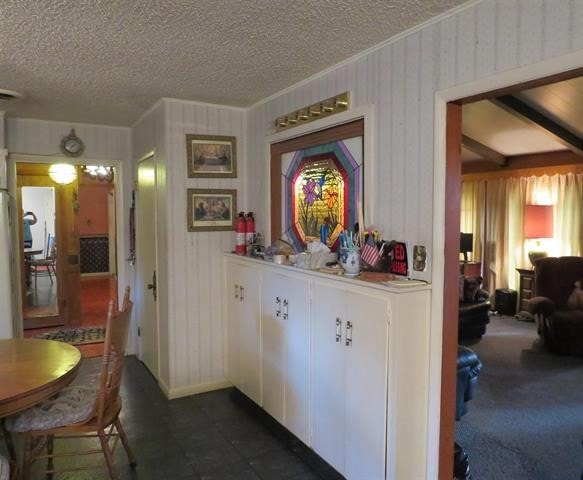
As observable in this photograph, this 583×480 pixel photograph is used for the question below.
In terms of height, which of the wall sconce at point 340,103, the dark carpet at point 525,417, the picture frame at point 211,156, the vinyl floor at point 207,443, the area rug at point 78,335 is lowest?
the dark carpet at point 525,417

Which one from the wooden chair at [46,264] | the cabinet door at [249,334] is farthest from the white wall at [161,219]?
the wooden chair at [46,264]

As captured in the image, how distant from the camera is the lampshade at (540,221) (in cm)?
598

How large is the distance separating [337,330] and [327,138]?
1197mm

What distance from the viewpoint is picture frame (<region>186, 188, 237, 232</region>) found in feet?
11.6

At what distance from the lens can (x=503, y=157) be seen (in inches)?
265

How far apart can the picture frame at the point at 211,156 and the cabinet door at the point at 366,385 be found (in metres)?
1.89

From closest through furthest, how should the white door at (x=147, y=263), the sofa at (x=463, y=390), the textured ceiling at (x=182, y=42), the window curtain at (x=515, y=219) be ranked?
the textured ceiling at (x=182, y=42) → the sofa at (x=463, y=390) → the white door at (x=147, y=263) → the window curtain at (x=515, y=219)

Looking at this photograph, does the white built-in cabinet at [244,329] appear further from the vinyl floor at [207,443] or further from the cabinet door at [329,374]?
the cabinet door at [329,374]

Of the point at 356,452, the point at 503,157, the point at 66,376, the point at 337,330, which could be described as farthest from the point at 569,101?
the point at 66,376

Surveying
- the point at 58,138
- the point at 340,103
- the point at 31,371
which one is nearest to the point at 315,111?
the point at 340,103

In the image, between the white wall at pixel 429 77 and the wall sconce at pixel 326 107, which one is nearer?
the white wall at pixel 429 77

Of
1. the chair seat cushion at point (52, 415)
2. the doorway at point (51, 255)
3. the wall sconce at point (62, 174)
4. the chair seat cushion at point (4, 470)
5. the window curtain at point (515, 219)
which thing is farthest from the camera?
the window curtain at point (515, 219)

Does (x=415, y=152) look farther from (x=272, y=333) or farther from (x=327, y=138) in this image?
(x=272, y=333)

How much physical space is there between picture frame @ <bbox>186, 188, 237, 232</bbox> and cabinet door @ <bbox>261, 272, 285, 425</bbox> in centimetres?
85
